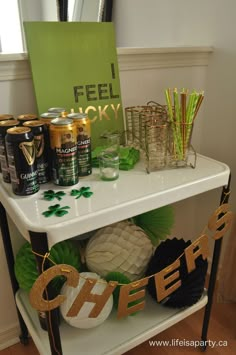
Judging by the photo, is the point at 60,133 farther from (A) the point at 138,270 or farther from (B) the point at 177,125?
(A) the point at 138,270

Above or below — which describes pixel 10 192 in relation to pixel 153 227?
above

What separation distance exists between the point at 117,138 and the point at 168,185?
257 mm

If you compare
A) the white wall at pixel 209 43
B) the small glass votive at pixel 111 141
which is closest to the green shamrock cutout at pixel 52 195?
the small glass votive at pixel 111 141

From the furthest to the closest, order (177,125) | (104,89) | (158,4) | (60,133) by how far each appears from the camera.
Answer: (158,4), (104,89), (177,125), (60,133)

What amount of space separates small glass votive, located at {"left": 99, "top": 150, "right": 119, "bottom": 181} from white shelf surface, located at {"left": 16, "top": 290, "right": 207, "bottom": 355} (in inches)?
17.2

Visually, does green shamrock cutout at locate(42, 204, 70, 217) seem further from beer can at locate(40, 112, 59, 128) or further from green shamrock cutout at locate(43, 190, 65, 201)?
beer can at locate(40, 112, 59, 128)

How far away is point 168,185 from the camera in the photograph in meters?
0.76

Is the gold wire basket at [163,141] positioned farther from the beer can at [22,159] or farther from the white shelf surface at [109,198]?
the beer can at [22,159]

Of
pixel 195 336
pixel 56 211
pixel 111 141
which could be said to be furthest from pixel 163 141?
pixel 195 336

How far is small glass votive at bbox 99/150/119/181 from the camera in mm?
795

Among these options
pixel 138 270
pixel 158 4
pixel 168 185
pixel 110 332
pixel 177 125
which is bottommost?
pixel 110 332

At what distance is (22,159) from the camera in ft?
2.15

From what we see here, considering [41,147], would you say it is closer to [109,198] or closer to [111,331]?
[109,198]

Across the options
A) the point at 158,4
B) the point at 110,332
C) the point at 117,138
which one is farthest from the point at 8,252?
the point at 158,4
